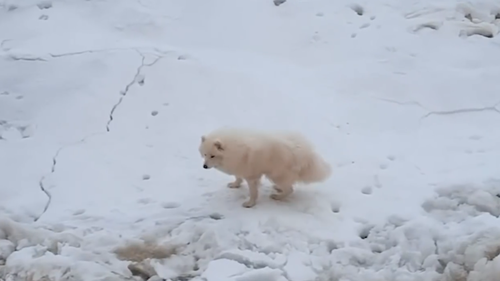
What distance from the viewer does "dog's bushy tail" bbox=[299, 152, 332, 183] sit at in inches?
161

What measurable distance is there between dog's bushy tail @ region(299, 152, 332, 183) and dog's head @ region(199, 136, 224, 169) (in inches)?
21.5

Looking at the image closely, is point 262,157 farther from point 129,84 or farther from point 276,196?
point 129,84

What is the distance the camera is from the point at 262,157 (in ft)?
13.2

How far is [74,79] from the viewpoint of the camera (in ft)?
19.4

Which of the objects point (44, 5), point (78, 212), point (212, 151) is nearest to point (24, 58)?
point (44, 5)

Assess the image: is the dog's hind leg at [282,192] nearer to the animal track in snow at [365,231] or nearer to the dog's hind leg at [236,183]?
the dog's hind leg at [236,183]

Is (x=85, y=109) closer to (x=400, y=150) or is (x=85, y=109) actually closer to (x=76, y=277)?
→ (x=76, y=277)

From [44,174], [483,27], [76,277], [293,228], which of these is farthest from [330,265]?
[483,27]

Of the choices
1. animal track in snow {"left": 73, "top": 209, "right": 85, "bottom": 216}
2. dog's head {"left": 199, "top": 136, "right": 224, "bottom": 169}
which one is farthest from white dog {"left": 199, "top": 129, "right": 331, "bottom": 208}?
animal track in snow {"left": 73, "top": 209, "right": 85, "bottom": 216}

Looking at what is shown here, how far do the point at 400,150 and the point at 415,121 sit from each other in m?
0.62

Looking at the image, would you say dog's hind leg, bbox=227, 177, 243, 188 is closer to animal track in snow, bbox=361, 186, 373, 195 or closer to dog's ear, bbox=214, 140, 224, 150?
dog's ear, bbox=214, 140, 224, 150

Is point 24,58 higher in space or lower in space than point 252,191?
lower

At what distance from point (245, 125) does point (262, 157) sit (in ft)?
4.24

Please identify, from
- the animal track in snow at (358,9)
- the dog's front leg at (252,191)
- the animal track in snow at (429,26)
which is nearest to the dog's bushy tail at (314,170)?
the dog's front leg at (252,191)
